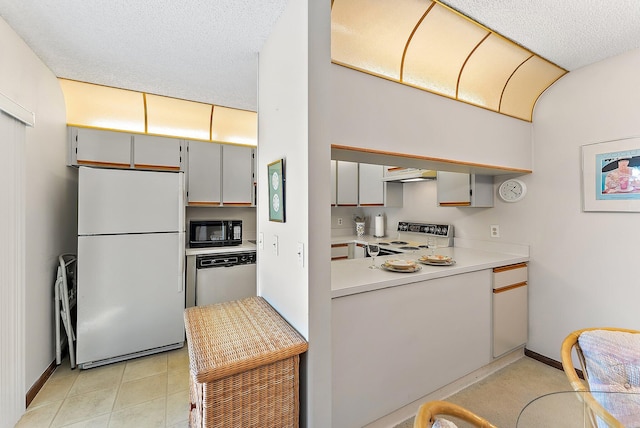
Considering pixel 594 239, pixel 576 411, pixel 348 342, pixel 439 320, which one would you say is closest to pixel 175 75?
pixel 348 342

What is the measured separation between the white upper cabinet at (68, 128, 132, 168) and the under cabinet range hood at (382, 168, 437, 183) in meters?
3.01

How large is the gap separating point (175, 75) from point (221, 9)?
3.44ft

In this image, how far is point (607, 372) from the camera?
118cm

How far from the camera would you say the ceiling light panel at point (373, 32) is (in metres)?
1.50

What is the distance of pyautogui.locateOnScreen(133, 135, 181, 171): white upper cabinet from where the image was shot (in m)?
2.86

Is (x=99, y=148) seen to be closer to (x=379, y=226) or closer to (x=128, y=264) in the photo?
(x=128, y=264)

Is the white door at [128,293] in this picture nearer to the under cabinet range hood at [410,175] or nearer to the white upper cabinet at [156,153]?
the white upper cabinet at [156,153]

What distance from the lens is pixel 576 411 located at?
3.51 ft

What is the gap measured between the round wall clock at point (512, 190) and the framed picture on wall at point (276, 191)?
2.36 metres

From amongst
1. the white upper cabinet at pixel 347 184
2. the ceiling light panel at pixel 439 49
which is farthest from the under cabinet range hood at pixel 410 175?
the ceiling light panel at pixel 439 49

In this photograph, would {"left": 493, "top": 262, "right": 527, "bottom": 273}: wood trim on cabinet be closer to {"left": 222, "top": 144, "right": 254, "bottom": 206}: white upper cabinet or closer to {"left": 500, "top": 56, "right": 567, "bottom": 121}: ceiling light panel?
{"left": 500, "top": 56, "right": 567, "bottom": 121}: ceiling light panel

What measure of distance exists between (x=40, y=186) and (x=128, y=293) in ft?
3.60

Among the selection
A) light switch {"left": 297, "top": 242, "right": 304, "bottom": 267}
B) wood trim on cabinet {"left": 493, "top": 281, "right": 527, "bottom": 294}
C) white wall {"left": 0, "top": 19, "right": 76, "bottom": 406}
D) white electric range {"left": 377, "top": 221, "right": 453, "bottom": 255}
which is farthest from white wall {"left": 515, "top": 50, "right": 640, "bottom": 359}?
white wall {"left": 0, "top": 19, "right": 76, "bottom": 406}

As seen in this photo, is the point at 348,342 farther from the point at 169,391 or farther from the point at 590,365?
the point at 169,391
